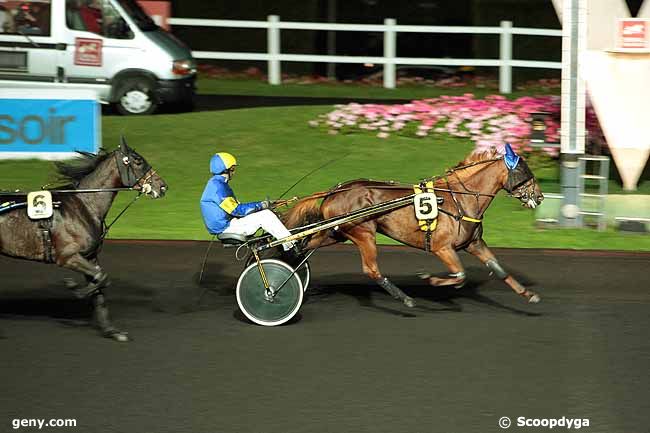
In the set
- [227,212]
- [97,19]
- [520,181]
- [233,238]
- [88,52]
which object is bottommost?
[233,238]

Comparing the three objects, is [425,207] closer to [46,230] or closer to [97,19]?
[46,230]

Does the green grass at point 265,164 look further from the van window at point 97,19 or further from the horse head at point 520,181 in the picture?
the horse head at point 520,181

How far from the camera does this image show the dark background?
24.8 metres

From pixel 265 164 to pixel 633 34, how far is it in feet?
17.3

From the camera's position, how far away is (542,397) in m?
7.12

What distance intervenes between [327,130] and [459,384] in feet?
32.1

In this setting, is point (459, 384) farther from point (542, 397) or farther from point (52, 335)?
point (52, 335)

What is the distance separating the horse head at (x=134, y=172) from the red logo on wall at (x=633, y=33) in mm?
7295

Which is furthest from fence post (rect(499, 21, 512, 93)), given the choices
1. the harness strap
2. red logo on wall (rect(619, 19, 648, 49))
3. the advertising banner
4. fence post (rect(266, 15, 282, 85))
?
the harness strap

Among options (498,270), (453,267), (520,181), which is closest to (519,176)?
(520,181)

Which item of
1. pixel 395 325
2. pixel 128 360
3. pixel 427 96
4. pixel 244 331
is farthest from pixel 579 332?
pixel 427 96

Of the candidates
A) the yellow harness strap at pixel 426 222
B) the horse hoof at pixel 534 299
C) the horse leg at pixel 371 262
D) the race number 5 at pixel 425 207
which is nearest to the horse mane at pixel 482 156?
the yellow harness strap at pixel 426 222

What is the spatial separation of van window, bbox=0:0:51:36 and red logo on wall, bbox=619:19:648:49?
346 inches

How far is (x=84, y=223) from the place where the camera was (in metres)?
8.49
